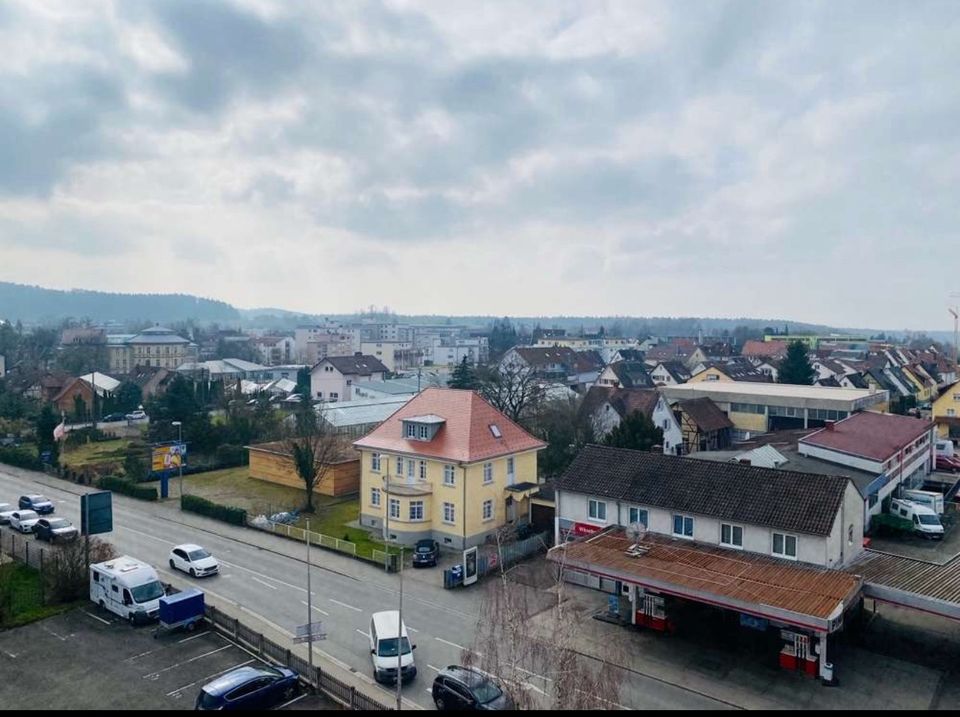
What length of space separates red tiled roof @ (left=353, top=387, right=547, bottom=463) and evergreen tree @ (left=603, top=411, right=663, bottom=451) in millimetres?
6832

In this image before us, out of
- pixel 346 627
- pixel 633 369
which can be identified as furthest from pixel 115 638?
pixel 633 369

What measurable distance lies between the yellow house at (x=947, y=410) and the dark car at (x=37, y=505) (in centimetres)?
6748

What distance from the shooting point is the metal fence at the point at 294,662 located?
Answer: 19.1 meters

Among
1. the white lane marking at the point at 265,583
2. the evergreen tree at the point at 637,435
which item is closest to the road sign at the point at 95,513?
the white lane marking at the point at 265,583

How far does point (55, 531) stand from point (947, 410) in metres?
69.2

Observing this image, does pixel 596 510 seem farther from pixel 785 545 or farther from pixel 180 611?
pixel 180 611

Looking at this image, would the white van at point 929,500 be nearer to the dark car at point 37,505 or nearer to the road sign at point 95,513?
the road sign at point 95,513

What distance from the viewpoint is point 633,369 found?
94062 millimetres

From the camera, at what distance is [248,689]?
19516mm

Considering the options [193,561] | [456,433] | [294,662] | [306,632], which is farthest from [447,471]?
[306,632]

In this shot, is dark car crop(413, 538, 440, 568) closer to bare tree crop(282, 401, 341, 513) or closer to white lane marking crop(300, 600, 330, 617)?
white lane marking crop(300, 600, 330, 617)

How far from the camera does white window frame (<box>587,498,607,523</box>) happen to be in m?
30.3

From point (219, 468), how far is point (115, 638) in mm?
29992

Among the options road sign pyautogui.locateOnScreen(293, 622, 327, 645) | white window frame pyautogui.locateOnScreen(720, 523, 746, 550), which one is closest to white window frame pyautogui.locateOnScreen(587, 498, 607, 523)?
white window frame pyautogui.locateOnScreen(720, 523, 746, 550)
